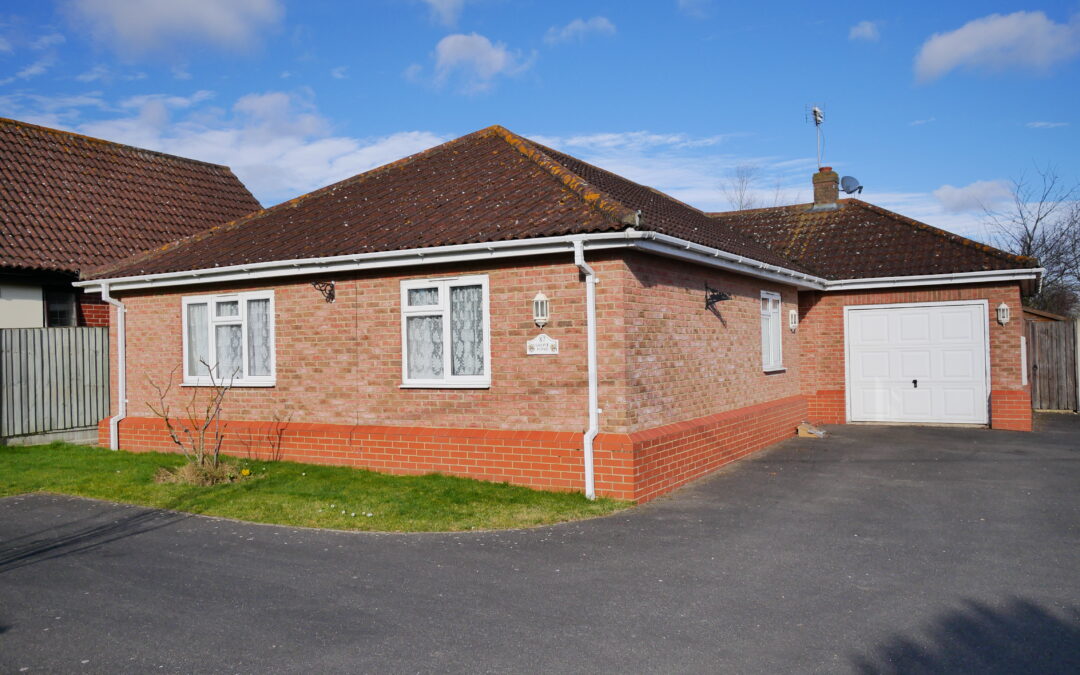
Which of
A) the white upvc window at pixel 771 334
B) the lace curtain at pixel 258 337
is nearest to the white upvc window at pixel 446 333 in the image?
the lace curtain at pixel 258 337

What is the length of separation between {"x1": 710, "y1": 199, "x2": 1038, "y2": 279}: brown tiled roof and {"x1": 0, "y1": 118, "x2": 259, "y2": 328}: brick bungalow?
40.7ft

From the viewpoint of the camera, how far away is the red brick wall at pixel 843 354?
50.5 ft

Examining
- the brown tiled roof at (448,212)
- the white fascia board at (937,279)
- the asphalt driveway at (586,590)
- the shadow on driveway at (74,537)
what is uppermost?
the brown tiled roof at (448,212)

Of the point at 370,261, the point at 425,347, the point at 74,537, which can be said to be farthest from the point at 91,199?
the point at 74,537

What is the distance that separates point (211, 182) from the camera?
69.3 ft

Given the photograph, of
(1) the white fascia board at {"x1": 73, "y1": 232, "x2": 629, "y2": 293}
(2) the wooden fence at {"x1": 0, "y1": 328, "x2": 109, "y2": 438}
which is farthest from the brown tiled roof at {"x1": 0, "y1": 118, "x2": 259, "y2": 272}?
(1) the white fascia board at {"x1": 73, "y1": 232, "x2": 629, "y2": 293}

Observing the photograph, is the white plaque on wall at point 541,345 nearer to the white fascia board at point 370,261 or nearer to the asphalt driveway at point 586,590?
the white fascia board at point 370,261

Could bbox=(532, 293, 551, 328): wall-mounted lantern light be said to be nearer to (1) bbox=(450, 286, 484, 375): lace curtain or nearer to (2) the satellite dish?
(1) bbox=(450, 286, 484, 375): lace curtain

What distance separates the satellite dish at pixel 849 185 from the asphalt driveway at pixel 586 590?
446 inches

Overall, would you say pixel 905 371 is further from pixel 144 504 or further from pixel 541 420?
pixel 144 504

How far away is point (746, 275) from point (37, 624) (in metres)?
10.8

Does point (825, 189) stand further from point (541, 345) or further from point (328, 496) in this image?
point (328, 496)

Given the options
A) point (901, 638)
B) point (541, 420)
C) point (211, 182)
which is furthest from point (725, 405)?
point (211, 182)

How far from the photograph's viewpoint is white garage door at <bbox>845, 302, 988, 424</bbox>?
51.8 feet
